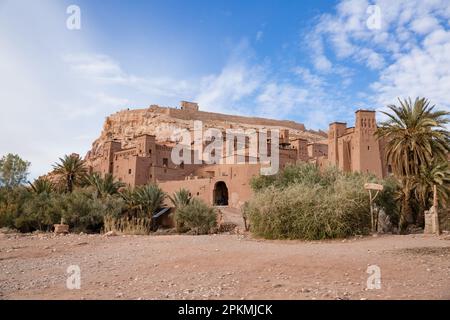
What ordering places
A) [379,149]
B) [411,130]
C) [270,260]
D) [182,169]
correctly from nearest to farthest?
[270,260]
[411,130]
[379,149]
[182,169]

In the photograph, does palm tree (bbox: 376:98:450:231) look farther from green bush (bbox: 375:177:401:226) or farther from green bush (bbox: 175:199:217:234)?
green bush (bbox: 175:199:217:234)

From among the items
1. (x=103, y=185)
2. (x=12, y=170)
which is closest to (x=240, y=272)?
(x=103, y=185)

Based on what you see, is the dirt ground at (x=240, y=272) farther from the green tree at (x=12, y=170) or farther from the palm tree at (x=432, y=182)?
the green tree at (x=12, y=170)

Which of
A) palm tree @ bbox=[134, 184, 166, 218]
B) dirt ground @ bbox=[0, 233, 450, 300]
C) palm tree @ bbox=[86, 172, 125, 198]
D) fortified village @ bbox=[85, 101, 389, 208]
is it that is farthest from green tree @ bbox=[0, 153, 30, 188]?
dirt ground @ bbox=[0, 233, 450, 300]

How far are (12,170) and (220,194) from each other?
20357 mm

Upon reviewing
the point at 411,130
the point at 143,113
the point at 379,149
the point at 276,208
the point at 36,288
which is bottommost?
the point at 36,288

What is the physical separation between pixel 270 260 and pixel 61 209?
18.3 m

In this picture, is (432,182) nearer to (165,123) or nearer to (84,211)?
(84,211)

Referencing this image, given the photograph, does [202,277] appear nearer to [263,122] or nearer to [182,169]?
[182,169]

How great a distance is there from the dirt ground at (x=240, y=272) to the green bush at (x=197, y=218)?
11772 mm

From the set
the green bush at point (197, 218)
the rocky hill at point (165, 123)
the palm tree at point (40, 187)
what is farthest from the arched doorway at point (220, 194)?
the rocky hill at point (165, 123)

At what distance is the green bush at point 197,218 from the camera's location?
933 inches
